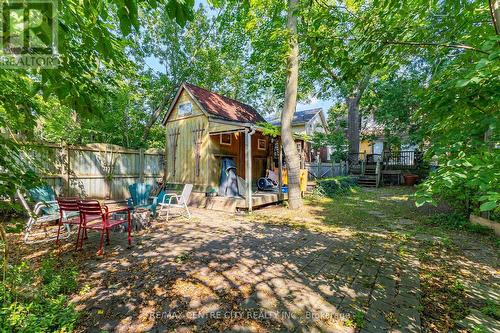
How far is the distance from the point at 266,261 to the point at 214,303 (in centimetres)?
137

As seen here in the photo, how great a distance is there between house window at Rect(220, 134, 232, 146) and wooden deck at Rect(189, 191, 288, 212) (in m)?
2.34

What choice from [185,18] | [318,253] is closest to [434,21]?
[185,18]

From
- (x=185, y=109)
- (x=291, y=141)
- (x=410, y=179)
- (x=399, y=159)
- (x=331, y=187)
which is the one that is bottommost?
(x=331, y=187)

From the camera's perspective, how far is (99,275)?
333cm

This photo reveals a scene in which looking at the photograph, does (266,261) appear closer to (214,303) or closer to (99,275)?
(214,303)

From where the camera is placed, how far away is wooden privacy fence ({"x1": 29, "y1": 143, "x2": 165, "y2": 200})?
299 inches

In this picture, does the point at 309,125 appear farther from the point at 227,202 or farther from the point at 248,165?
the point at 227,202

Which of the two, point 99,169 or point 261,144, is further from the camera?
point 261,144

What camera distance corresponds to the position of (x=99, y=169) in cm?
881

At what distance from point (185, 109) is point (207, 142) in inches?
88.4

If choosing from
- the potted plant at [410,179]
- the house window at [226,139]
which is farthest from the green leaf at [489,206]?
the potted plant at [410,179]

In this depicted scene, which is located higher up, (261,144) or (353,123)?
(353,123)

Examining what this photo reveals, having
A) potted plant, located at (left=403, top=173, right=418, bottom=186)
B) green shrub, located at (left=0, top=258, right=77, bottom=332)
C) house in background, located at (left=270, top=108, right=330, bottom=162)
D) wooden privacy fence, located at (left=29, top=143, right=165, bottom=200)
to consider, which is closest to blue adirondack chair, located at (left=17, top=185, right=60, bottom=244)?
wooden privacy fence, located at (left=29, top=143, right=165, bottom=200)

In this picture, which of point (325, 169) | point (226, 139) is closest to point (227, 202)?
point (226, 139)
